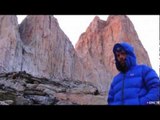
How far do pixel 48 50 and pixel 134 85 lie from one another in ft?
72.4

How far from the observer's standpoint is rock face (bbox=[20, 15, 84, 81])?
80.6 ft

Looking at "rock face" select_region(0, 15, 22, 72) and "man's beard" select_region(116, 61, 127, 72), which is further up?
"rock face" select_region(0, 15, 22, 72)

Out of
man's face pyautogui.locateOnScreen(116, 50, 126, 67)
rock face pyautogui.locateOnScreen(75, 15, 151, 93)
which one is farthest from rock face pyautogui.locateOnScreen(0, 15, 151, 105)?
man's face pyautogui.locateOnScreen(116, 50, 126, 67)

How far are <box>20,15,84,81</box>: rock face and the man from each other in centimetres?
1953

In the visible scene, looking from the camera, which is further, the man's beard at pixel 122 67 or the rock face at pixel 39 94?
the rock face at pixel 39 94

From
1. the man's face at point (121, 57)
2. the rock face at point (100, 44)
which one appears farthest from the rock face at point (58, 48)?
the man's face at point (121, 57)

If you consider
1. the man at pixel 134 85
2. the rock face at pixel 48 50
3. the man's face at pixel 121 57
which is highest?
the rock face at pixel 48 50

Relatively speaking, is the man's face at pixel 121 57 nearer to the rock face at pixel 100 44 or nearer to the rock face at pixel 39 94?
the rock face at pixel 39 94

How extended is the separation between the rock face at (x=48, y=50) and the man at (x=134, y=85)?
19527 mm

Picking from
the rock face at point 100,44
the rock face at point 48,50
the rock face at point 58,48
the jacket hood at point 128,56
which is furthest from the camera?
the rock face at point 48,50

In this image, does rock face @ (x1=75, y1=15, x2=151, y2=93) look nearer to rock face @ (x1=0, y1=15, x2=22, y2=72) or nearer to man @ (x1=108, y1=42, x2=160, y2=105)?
rock face @ (x1=0, y1=15, x2=22, y2=72)

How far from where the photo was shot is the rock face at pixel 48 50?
24.6 meters

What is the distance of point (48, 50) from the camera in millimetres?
26266
